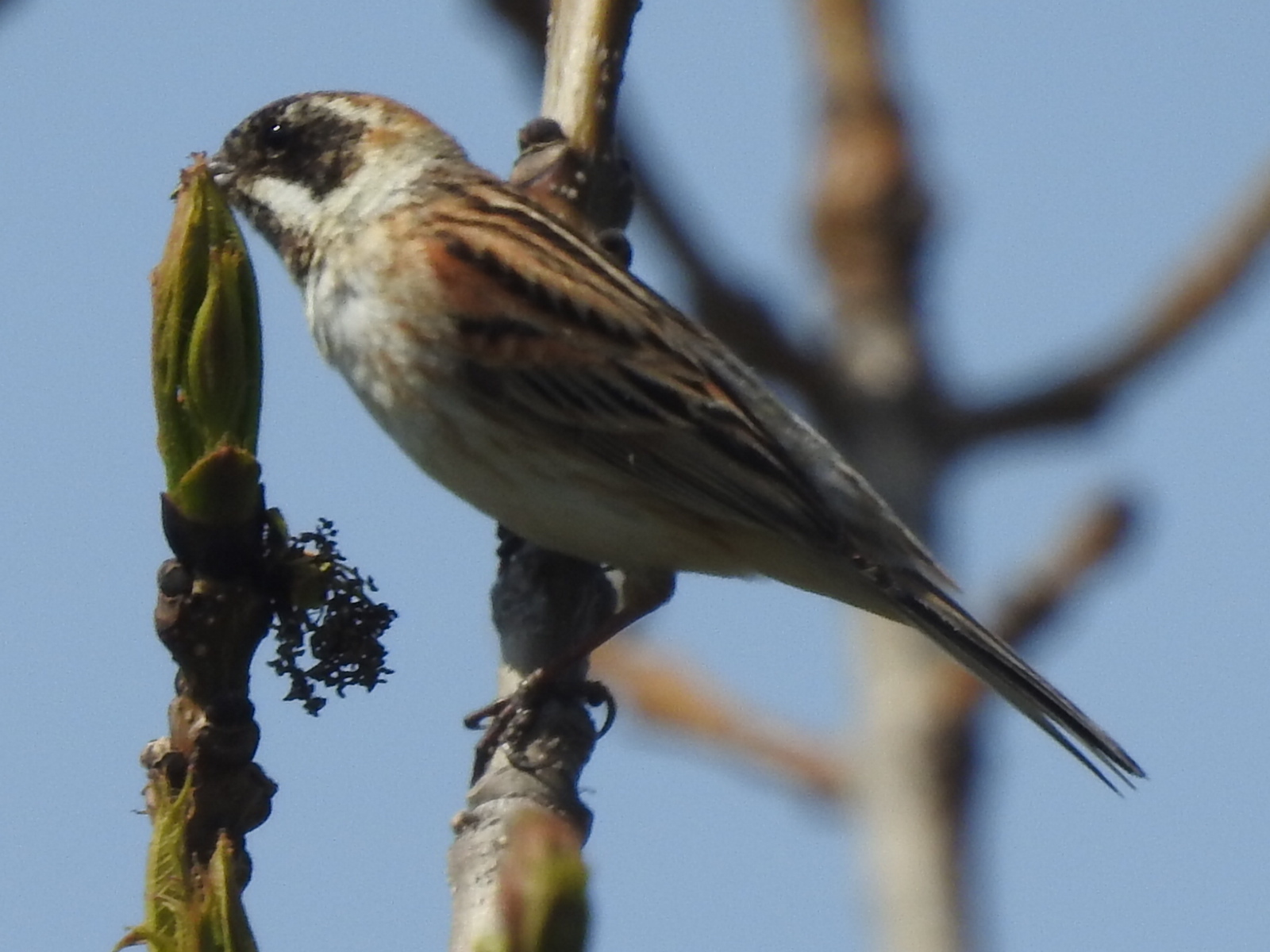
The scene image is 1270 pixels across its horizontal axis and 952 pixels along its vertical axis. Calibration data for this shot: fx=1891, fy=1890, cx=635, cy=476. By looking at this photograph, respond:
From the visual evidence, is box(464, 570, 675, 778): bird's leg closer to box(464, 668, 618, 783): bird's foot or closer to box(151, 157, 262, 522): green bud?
box(464, 668, 618, 783): bird's foot

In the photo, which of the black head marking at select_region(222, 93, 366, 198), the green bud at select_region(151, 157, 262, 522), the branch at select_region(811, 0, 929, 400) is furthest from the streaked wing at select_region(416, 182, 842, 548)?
the green bud at select_region(151, 157, 262, 522)

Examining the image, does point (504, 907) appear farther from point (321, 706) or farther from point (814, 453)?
point (814, 453)

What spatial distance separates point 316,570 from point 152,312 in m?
0.42

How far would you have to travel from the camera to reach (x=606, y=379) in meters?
4.84

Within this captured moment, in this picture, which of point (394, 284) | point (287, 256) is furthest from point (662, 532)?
point (287, 256)

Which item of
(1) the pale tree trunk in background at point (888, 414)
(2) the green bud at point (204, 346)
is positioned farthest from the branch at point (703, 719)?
(2) the green bud at point (204, 346)

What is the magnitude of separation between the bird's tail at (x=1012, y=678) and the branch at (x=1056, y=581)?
0.21 feet

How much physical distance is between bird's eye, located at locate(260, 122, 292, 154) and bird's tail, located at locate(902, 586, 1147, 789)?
83.2 inches

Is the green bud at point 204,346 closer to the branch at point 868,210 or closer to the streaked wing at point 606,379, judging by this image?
the streaked wing at point 606,379

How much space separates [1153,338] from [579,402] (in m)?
1.61

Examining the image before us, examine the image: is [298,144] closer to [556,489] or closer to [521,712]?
[556,489]

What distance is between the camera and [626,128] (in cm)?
459

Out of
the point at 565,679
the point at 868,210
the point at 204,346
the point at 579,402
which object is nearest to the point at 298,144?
the point at 579,402

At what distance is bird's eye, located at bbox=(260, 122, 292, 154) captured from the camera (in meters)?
5.16
